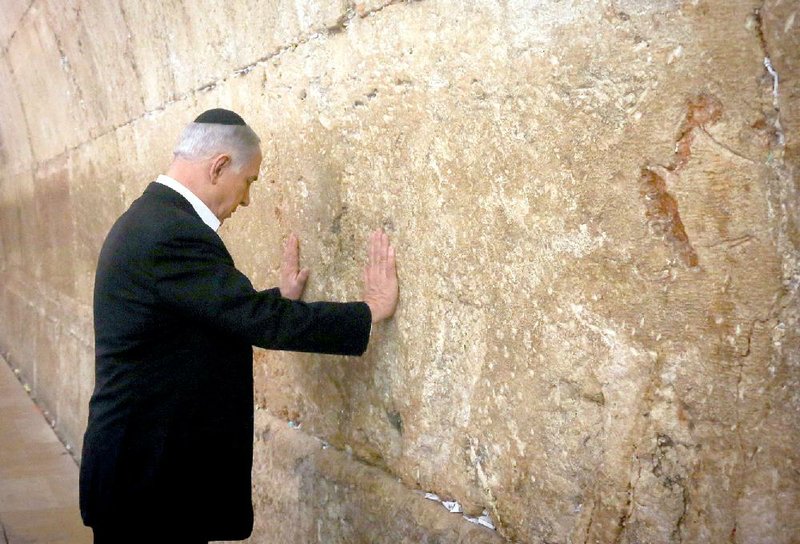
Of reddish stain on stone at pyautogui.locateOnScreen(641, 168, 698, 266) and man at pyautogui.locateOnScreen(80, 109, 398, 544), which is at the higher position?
reddish stain on stone at pyautogui.locateOnScreen(641, 168, 698, 266)

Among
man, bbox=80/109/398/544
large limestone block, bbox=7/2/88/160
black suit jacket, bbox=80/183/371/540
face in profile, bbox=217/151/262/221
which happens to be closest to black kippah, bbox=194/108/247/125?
man, bbox=80/109/398/544

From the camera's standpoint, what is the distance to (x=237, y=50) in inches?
123

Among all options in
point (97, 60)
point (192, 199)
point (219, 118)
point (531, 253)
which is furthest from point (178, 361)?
point (97, 60)

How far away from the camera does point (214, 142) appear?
2529 millimetres

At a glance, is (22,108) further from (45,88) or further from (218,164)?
(218,164)

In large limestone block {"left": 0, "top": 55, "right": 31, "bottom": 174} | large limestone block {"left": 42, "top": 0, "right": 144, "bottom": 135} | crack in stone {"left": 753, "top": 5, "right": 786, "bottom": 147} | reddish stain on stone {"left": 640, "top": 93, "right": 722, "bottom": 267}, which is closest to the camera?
crack in stone {"left": 753, "top": 5, "right": 786, "bottom": 147}

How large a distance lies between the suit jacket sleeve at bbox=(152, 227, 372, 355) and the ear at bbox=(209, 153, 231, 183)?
197 millimetres

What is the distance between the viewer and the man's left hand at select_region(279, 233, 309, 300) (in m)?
2.96

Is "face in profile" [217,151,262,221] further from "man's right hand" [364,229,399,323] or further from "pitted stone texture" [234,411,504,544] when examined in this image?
"pitted stone texture" [234,411,504,544]

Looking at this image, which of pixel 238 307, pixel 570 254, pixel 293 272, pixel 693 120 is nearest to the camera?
pixel 693 120

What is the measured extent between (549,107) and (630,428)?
0.67 meters

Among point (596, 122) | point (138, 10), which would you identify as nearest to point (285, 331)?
point (596, 122)

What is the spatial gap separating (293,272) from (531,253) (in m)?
1.18

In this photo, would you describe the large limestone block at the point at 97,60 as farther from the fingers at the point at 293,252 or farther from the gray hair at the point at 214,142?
the gray hair at the point at 214,142
